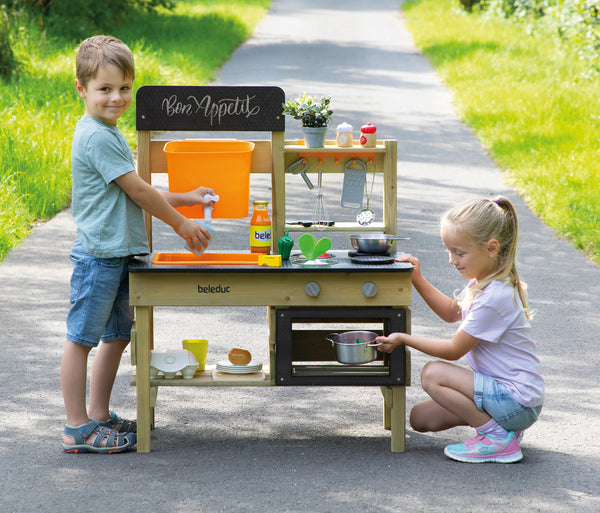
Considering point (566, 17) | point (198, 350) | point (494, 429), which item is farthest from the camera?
point (566, 17)

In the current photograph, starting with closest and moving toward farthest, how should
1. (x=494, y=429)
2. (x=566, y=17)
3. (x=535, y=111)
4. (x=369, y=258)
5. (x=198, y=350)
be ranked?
(x=494, y=429), (x=369, y=258), (x=198, y=350), (x=535, y=111), (x=566, y=17)

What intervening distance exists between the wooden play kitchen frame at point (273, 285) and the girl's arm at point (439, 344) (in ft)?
0.25

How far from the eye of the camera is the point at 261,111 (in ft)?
13.4

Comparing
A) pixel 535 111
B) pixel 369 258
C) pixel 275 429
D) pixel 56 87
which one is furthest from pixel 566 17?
pixel 275 429

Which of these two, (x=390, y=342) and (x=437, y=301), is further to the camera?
(x=437, y=301)

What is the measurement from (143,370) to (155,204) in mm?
711

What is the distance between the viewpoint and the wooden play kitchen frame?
387 cm

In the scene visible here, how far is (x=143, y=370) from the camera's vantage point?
3.93m

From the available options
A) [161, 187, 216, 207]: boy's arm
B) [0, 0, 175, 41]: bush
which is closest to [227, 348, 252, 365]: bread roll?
[161, 187, 216, 207]: boy's arm

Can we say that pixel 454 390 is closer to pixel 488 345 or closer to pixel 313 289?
pixel 488 345

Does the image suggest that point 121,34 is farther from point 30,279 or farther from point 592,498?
point 592,498

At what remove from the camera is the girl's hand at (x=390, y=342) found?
152 inches

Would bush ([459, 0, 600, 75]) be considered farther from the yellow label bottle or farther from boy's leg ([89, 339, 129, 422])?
boy's leg ([89, 339, 129, 422])

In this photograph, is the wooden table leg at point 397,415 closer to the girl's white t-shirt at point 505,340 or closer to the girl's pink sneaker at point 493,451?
the girl's pink sneaker at point 493,451
